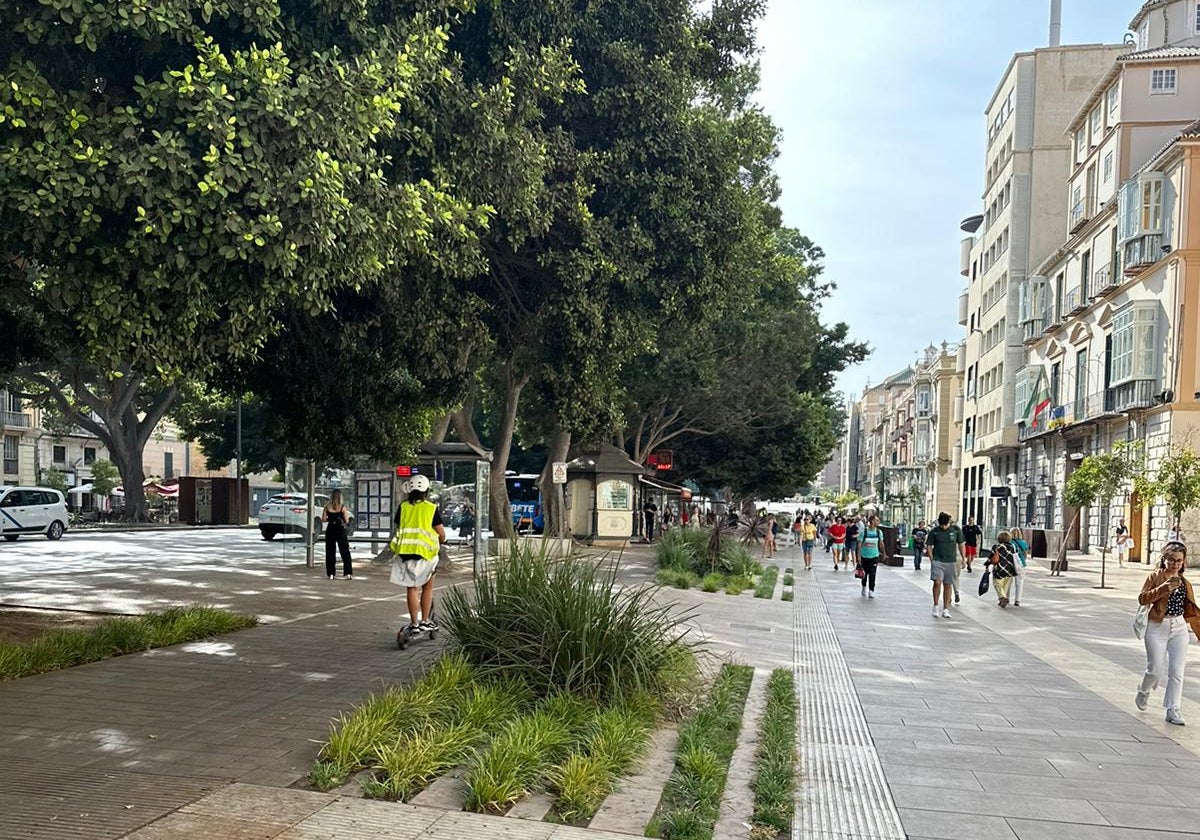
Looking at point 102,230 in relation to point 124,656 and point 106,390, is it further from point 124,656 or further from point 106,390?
point 106,390

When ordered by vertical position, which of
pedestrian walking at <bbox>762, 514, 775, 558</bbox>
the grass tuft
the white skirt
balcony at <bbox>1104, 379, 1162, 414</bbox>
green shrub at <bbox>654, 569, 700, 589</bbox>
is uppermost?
balcony at <bbox>1104, 379, 1162, 414</bbox>

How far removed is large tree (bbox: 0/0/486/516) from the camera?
6.38m

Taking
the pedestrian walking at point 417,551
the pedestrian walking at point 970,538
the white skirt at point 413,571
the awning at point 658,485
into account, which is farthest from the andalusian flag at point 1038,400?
the white skirt at point 413,571

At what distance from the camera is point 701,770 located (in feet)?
18.6

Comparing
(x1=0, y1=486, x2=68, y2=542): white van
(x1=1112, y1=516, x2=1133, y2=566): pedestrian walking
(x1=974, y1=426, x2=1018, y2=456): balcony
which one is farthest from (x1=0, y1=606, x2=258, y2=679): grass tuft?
(x1=974, y1=426, x2=1018, y2=456): balcony

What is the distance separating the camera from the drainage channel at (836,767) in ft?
16.7

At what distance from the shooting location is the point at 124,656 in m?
8.53

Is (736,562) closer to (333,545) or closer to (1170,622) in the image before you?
(333,545)

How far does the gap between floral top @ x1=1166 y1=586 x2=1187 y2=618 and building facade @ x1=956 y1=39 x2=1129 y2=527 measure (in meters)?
42.5

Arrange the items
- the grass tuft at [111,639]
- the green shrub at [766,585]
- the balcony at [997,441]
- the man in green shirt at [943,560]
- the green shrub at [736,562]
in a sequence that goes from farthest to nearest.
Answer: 1. the balcony at [997,441]
2. the green shrub at [736,562]
3. the green shrub at [766,585]
4. the man in green shirt at [943,560]
5. the grass tuft at [111,639]

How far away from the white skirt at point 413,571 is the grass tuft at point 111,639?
205 centimetres

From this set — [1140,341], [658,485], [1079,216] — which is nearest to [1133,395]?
[1140,341]

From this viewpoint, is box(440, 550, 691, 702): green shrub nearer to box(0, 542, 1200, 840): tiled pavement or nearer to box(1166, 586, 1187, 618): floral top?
box(0, 542, 1200, 840): tiled pavement

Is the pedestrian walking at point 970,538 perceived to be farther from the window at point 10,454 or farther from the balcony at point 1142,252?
the window at point 10,454
